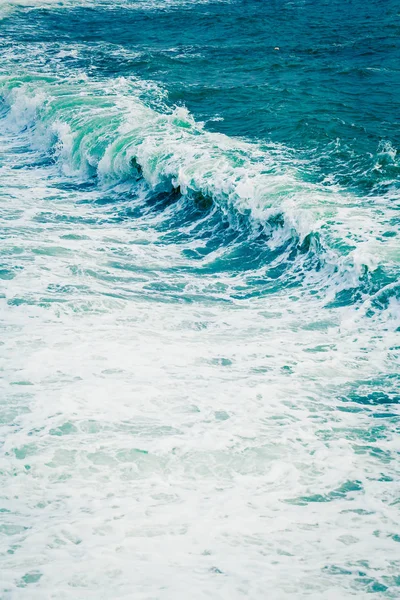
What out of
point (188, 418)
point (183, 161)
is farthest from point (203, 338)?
point (183, 161)

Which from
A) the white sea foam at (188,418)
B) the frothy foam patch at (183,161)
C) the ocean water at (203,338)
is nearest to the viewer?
the white sea foam at (188,418)

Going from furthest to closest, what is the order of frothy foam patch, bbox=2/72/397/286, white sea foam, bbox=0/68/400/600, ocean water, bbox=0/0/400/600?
1. frothy foam patch, bbox=2/72/397/286
2. ocean water, bbox=0/0/400/600
3. white sea foam, bbox=0/68/400/600

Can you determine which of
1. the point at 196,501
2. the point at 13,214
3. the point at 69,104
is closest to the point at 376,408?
the point at 196,501

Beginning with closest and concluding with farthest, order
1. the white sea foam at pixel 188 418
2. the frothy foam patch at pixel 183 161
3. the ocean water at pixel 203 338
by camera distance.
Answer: the white sea foam at pixel 188 418, the ocean water at pixel 203 338, the frothy foam patch at pixel 183 161

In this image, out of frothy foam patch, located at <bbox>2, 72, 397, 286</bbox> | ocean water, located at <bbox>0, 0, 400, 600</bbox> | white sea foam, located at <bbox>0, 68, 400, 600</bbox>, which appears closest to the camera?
white sea foam, located at <bbox>0, 68, 400, 600</bbox>

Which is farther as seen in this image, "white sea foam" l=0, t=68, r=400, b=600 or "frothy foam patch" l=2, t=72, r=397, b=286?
"frothy foam patch" l=2, t=72, r=397, b=286

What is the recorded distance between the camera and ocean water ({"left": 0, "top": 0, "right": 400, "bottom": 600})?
5023 millimetres

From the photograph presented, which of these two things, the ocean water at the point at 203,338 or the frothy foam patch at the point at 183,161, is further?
the frothy foam patch at the point at 183,161

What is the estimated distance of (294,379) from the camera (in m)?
7.15

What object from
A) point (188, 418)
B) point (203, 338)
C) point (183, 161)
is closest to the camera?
point (188, 418)

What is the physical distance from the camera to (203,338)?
807 cm

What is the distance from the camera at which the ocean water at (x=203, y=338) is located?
5.02 meters

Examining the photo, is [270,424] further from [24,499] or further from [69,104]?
[69,104]

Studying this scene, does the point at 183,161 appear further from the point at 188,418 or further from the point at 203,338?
the point at 188,418
